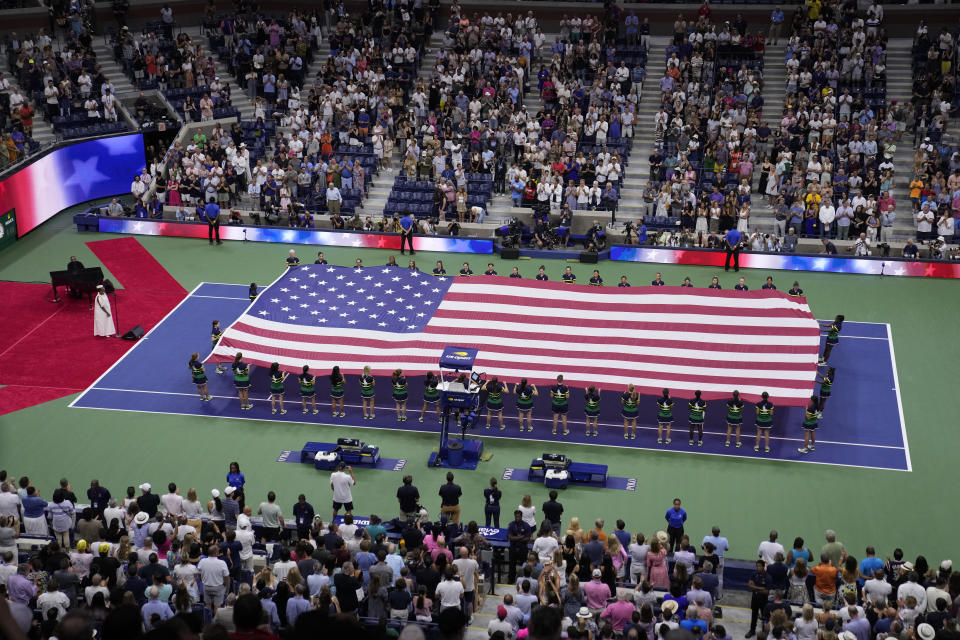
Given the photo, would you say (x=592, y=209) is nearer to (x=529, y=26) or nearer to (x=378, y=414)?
(x=529, y=26)

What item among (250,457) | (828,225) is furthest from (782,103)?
(250,457)

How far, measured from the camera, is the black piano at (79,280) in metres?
34.0

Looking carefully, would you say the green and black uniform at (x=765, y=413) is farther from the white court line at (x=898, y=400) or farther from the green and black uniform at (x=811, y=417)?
the white court line at (x=898, y=400)

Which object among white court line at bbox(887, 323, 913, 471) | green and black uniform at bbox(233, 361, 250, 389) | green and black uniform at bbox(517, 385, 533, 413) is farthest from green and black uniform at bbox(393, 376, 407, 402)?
white court line at bbox(887, 323, 913, 471)

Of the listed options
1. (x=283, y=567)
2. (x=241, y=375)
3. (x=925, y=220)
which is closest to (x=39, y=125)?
(x=241, y=375)

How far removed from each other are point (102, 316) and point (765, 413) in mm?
17940

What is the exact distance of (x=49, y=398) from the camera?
28734 millimetres

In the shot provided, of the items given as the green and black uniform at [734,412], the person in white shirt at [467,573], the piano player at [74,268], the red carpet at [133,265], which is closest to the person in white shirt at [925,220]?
the green and black uniform at [734,412]

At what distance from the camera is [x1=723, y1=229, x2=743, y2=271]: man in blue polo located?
1412 inches

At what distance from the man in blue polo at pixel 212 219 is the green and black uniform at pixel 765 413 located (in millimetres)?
20770

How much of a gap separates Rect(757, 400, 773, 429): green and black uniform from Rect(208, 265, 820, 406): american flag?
1.31 feet

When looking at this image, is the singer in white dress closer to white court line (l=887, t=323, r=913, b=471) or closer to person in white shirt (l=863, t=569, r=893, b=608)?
white court line (l=887, t=323, r=913, b=471)

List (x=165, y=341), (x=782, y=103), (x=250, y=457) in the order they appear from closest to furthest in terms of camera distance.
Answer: (x=250, y=457) < (x=165, y=341) < (x=782, y=103)

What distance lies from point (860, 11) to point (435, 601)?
122 feet
